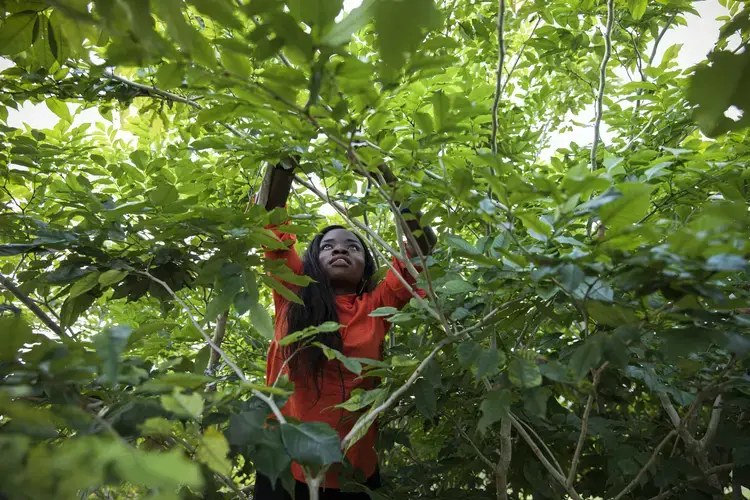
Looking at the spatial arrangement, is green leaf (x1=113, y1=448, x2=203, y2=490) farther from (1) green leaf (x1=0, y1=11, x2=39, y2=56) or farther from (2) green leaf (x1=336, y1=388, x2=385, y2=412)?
(1) green leaf (x1=0, y1=11, x2=39, y2=56)

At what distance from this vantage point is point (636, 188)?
89 cm

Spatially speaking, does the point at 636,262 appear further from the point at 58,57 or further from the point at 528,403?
the point at 58,57

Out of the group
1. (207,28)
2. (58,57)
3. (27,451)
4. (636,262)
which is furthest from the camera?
(207,28)

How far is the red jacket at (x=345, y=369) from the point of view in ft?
6.47

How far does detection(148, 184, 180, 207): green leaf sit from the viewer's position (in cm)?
134

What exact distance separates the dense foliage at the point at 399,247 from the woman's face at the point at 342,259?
0.25 meters

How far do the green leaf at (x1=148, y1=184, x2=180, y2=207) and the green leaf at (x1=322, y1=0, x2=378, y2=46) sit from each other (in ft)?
2.72

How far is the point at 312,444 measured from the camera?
2.99 ft

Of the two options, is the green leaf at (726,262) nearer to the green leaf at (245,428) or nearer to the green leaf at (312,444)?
the green leaf at (312,444)

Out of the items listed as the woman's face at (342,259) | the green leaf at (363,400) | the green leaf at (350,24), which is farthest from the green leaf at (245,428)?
the woman's face at (342,259)

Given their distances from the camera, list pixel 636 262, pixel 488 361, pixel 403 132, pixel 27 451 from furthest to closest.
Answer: pixel 403 132, pixel 488 361, pixel 636 262, pixel 27 451

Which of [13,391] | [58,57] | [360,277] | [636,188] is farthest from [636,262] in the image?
[360,277]

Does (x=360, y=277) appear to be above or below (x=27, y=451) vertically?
above

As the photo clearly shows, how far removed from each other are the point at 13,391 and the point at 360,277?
1943mm
